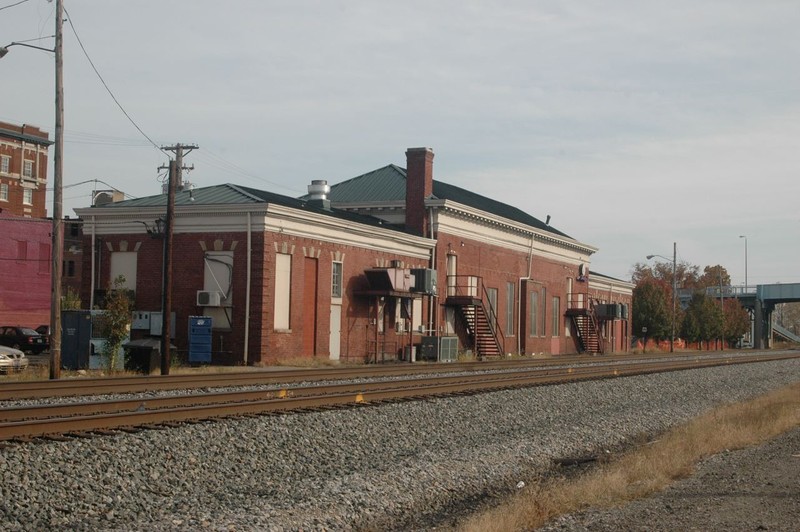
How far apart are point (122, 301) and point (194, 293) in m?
6.52

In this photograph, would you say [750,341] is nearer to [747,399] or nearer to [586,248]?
[586,248]

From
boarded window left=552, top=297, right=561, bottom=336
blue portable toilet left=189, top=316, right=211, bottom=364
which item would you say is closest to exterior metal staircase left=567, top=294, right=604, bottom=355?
boarded window left=552, top=297, right=561, bottom=336

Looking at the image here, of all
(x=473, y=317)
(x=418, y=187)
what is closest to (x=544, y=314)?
(x=473, y=317)

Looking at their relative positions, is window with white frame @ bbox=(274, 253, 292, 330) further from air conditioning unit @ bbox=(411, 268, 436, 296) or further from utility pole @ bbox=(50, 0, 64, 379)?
utility pole @ bbox=(50, 0, 64, 379)

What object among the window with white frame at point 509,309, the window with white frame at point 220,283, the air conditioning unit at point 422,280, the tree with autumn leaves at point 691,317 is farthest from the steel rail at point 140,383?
the tree with autumn leaves at point 691,317

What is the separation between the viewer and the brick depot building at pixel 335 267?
3484cm

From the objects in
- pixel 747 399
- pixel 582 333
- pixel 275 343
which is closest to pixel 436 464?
pixel 747 399

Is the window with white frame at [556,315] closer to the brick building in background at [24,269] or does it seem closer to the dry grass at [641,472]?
the brick building in background at [24,269]

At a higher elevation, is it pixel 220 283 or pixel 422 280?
pixel 422 280

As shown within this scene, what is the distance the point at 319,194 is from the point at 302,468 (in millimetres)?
33721

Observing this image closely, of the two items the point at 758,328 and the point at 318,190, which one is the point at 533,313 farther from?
the point at 758,328

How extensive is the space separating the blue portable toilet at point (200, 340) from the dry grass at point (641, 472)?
18.8 metres

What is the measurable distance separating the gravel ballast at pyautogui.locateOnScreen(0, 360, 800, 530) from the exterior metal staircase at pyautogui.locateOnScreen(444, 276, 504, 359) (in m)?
28.0

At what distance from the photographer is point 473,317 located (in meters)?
48.4
